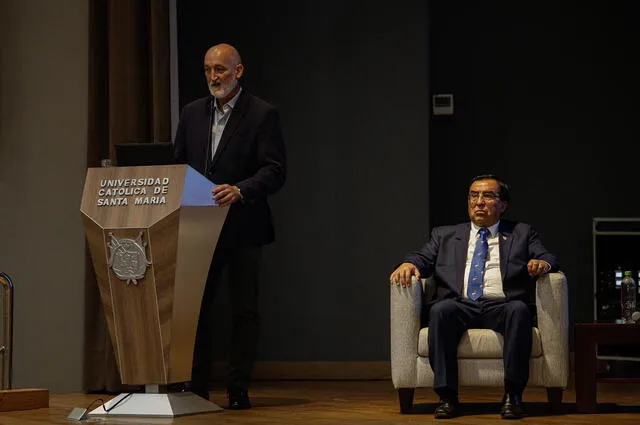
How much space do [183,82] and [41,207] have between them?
4.28 feet

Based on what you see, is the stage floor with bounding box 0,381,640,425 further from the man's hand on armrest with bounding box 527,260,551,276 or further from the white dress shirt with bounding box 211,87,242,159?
the white dress shirt with bounding box 211,87,242,159

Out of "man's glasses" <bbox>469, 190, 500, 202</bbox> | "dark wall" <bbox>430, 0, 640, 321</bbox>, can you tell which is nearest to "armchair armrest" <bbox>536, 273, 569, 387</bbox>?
"man's glasses" <bbox>469, 190, 500, 202</bbox>

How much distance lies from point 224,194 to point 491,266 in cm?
134

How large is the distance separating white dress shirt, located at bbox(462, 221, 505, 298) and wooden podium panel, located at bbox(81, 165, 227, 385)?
4.20 ft

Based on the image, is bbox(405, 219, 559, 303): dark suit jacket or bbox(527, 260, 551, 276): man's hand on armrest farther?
bbox(405, 219, 559, 303): dark suit jacket

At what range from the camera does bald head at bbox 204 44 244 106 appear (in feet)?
14.3

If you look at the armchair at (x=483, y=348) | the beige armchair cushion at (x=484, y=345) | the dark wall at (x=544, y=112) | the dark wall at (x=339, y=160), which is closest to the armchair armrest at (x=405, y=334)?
the armchair at (x=483, y=348)

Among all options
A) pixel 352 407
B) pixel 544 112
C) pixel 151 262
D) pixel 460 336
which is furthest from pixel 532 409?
pixel 544 112

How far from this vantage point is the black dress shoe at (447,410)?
4.31 m

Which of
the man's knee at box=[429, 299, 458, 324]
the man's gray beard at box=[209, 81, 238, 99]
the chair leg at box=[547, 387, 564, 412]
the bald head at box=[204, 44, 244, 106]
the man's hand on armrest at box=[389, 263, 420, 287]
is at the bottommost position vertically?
the chair leg at box=[547, 387, 564, 412]

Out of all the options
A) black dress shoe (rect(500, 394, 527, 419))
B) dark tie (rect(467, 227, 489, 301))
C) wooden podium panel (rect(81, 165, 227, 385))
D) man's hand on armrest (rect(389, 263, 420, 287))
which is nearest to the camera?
wooden podium panel (rect(81, 165, 227, 385))

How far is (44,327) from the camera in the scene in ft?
18.4

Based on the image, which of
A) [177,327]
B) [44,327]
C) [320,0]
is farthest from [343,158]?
[177,327]

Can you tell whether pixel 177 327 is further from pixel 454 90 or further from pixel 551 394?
pixel 454 90
